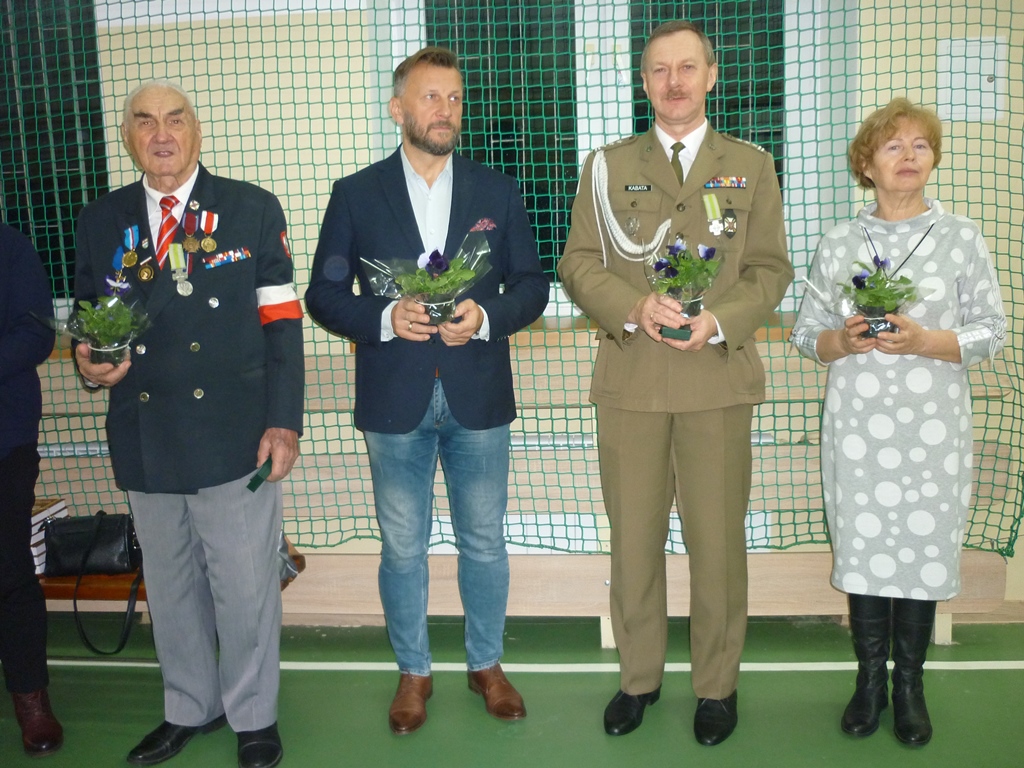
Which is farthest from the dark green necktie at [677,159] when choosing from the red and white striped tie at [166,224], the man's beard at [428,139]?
the red and white striped tie at [166,224]

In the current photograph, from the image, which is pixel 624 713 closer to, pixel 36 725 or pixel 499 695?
pixel 499 695

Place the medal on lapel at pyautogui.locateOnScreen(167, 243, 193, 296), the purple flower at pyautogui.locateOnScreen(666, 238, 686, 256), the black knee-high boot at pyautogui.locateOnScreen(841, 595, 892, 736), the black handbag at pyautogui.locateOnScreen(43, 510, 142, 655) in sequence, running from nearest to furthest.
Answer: the purple flower at pyautogui.locateOnScreen(666, 238, 686, 256) → the medal on lapel at pyautogui.locateOnScreen(167, 243, 193, 296) → the black knee-high boot at pyautogui.locateOnScreen(841, 595, 892, 736) → the black handbag at pyautogui.locateOnScreen(43, 510, 142, 655)

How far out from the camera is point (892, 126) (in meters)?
2.40

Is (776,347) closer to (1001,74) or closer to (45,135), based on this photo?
(1001,74)

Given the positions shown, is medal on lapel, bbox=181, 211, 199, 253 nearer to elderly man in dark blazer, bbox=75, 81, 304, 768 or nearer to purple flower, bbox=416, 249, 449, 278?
elderly man in dark blazer, bbox=75, 81, 304, 768

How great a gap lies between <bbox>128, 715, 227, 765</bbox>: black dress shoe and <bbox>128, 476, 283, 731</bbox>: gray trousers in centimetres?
3

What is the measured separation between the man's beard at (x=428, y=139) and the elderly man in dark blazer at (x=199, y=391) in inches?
16.5

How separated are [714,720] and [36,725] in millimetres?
1954

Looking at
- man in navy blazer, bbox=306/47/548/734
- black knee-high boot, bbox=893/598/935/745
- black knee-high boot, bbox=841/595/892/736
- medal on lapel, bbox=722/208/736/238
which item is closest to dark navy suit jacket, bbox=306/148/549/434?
man in navy blazer, bbox=306/47/548/734

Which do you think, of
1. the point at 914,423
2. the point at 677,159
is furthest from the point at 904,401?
the point at 677,159

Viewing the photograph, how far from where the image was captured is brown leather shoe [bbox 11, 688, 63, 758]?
2617 mm

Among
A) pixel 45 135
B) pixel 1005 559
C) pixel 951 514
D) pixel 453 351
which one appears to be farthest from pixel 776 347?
pixel 45 135

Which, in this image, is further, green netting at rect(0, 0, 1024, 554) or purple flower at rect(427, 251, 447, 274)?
green netting at rect(0, 0, 1024, 554)

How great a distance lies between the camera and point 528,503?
11.8 feet
